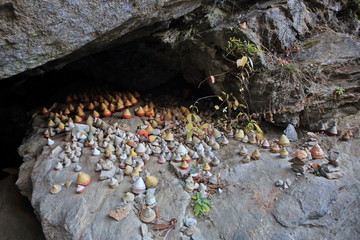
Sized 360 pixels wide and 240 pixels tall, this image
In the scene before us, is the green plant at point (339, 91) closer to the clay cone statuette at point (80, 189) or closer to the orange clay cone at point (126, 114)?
the orange clay cone at point (126, 114)

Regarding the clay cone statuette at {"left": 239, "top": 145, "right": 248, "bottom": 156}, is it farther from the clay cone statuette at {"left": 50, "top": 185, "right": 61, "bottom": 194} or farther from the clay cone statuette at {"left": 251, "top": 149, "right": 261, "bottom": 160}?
the clay cone statuette at {"left": 50, "top": 185, "right": 61, "bottom": 194}

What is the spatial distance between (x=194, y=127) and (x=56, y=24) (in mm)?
1997

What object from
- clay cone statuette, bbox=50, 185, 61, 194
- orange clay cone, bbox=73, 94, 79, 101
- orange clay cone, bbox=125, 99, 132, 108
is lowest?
clay cone statuette, bbox=50, 185, 61, 194

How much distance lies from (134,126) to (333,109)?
2.68 meters

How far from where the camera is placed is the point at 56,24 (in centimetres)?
233

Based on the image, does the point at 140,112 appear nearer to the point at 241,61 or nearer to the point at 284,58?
the point at 241,61

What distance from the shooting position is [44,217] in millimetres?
2576

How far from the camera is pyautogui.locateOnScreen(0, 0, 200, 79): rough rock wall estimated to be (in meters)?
2.14

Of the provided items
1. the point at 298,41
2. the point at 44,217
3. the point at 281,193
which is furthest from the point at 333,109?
the point at 44,217

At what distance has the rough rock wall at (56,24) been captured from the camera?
7.02 ft

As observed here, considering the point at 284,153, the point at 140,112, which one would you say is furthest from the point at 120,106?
the point at 284,153

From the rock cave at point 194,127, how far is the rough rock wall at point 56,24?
11 millimetres

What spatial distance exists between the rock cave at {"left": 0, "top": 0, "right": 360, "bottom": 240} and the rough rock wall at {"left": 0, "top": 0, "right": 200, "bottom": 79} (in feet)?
0.04

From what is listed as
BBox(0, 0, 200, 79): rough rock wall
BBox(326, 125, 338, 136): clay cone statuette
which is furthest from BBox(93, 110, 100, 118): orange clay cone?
BBox(326, 125, 338, 136): clay cone statuette
